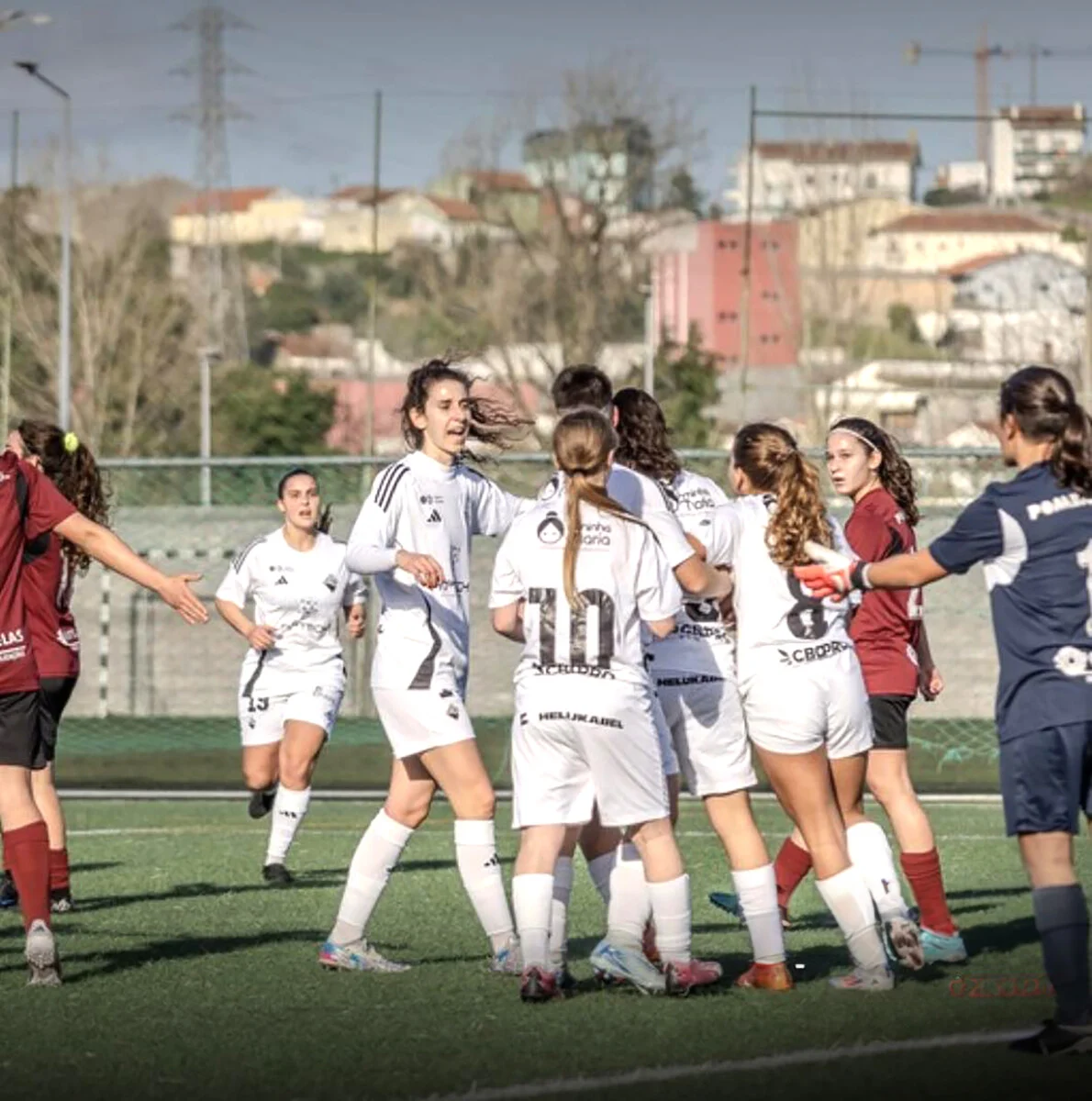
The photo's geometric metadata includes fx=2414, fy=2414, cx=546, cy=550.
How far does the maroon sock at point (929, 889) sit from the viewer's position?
31.3 ft

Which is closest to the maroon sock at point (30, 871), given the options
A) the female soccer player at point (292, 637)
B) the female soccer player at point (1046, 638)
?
the female soccer player at point (1046, 638)

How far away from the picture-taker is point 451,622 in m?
8.91

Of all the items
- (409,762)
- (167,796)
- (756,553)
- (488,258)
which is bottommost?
(167,796)

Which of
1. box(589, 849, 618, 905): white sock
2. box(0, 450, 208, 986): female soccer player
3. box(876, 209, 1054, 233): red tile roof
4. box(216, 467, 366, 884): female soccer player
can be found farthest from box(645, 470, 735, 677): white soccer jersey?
box(876, 209, 1054, 233): red tile roof

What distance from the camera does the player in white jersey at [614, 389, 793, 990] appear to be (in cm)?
856

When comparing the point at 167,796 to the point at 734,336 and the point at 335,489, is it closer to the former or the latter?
the point at 335,489

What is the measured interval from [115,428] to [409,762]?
56.5 metres

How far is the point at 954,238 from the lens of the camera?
109562 millimetres

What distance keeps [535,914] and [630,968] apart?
49 centimetres

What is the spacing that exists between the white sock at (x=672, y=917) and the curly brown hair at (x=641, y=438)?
157cm

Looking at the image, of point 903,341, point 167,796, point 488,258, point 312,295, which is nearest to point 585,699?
point 167,796

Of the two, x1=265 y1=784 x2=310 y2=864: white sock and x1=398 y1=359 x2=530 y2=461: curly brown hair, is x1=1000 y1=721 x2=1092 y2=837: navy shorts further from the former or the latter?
x1=265 y1=784 x2=310 y2=864: white sock

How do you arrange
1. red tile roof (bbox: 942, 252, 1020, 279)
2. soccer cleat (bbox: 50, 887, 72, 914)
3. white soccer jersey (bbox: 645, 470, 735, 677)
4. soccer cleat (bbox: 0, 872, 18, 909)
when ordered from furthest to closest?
red tile roof (bbox: 942, 252, 1020, 279) < soccer cleat (bbox: 0, 872, 18, 909) < soccer cleat (bbox: 50, 887, 72, 914) < white soccer jersey (bbox: 645, 470, 735, 677)

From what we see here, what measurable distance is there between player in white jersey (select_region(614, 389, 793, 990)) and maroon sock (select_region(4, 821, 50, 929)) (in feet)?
7.63
